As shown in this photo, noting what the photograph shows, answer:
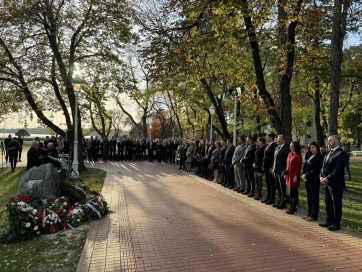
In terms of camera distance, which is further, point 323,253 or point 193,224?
point 193,224

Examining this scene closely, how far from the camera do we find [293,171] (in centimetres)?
865

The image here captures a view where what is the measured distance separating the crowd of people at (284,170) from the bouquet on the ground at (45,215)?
16.0ft

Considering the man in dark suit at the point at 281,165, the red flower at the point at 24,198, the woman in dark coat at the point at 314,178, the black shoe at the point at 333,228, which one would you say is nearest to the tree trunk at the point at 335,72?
the man in dark suit at the point at 281,165

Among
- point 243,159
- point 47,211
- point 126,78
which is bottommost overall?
point 47,211

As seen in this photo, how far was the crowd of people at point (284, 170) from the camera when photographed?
7.30 m

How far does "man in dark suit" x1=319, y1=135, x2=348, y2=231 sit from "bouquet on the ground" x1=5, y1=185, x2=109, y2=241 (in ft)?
17.2

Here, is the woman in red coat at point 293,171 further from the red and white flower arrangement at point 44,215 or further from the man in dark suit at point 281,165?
the red and white flower arrangement at point 44,215

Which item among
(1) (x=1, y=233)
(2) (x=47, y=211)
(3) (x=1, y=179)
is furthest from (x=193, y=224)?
(3) (x=1, y=179)

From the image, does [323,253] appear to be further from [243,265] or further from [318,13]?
[318,13]

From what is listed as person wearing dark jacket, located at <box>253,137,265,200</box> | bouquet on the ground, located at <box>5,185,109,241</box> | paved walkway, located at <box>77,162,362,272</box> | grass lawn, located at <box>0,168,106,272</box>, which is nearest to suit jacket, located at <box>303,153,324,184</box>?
paved walkway, located at <box>77,162,362,272</box>

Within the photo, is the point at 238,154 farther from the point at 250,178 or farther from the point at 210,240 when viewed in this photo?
the point at 210,240

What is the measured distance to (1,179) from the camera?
15.1m

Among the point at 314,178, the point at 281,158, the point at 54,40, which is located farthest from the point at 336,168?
the point at 54,40

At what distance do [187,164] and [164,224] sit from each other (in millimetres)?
11483
